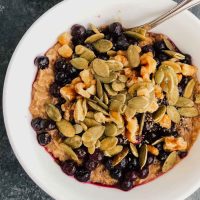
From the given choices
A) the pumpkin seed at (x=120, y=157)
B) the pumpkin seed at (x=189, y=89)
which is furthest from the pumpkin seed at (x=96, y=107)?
the pumpkin seed at (x=189, y=89)

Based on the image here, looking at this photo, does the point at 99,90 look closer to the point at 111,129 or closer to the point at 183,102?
the point at 111,129

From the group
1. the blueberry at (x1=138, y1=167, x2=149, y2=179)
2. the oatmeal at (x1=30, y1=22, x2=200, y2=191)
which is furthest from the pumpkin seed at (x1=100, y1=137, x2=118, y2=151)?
the blueberry at (x1=138, y1=167, x2=149, y2=179)

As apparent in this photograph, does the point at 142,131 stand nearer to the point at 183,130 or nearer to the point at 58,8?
the point at 183,130

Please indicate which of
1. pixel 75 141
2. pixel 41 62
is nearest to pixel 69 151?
pixel 75 141

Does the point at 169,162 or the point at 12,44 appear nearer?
the point at 169,162

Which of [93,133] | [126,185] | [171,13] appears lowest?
[126,185]

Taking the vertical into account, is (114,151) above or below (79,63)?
below

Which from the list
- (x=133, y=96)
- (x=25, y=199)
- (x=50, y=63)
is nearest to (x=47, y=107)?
(x=50, y=63)
